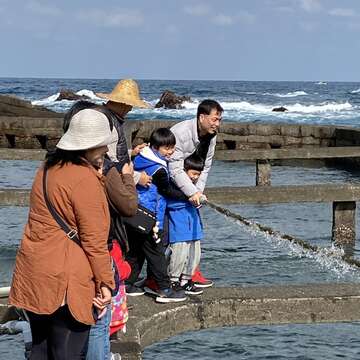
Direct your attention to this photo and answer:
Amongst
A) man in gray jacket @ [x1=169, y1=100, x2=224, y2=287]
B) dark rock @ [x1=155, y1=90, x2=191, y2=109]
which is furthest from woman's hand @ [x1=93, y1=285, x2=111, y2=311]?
dark rock @ [x1=155, y1=90, x2=191, y2=109]

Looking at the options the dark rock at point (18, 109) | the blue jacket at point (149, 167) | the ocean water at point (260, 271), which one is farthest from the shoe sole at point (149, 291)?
the dark rock at point (18, 109)

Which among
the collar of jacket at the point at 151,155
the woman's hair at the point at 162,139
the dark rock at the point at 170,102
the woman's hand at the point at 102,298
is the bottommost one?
→ the dark rock at the point at 170,102

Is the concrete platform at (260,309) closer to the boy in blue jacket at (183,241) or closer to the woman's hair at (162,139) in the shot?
the boy in blue jacket at (183,241)

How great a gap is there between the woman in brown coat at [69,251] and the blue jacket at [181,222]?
5.49ft

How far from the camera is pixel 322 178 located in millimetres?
16984

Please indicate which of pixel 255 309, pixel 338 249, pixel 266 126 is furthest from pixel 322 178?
pixel 255 309

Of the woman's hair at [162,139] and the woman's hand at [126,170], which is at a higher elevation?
the woman's hair at [162,139]

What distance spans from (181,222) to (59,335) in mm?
1804

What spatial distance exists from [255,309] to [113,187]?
1340 millimetres

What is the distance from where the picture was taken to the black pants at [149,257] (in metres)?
4.62

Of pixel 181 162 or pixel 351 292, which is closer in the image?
pixel 351 292

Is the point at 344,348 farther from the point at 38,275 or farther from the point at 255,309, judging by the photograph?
the point at 38,275

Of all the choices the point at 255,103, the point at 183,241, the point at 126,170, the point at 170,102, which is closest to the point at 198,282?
the point at 183,241

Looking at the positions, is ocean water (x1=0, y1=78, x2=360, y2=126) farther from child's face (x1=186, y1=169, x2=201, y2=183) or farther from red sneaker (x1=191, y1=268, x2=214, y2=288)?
red sneaker (x1=191, y1=268, x2=214, y2=288)
